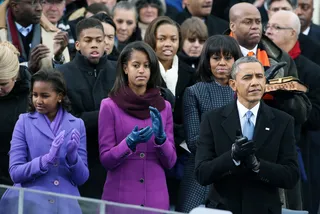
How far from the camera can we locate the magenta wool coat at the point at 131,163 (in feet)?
29.1

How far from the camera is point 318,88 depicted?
10.8 m

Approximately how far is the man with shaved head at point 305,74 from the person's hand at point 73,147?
2.76m

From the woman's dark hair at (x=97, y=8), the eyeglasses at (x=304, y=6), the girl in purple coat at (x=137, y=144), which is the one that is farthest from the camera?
the eyeglasses at (x=304, y=6)

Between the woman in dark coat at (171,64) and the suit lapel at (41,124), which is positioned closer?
the suit lapel at (41,124)

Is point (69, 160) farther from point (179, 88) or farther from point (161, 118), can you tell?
point (179, 88)

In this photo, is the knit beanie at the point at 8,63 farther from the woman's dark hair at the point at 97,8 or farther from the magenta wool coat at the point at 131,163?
the woman's dark hair at the point at 97,8

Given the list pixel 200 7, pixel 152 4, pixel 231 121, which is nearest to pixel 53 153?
pixel 231 121

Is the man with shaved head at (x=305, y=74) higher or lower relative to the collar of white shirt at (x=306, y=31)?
lower

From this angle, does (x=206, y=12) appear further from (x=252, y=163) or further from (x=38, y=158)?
(x=252, y=163)

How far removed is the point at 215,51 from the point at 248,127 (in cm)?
123

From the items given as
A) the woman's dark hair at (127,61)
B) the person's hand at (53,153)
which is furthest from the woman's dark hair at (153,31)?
the person's hand at (53,153)

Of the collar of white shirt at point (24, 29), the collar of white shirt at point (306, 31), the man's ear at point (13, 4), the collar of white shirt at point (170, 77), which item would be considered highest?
the collar of white shirt at point (306, 31)

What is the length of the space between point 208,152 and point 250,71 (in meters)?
0.72

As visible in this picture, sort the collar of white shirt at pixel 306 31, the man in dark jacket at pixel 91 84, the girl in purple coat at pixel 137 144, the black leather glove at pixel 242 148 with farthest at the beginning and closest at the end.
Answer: the collar of white shirt at pixel 306 31 < the man in dark jacket at pixel 91 84 < the girl in purple coat at pixel 137 144 < the black leather glove at pixel 242 148
